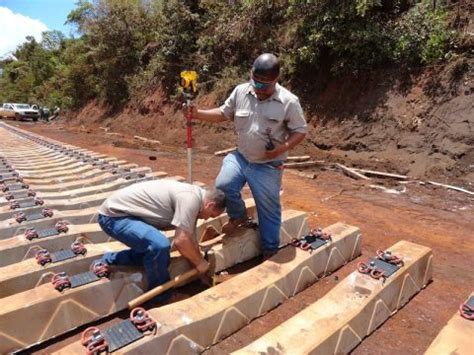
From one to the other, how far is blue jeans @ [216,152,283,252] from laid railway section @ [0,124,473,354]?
0.70 feet

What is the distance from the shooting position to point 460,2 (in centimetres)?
882

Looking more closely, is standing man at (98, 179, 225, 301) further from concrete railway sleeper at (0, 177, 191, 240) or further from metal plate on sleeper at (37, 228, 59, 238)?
concrete railway sleeper at (0, 177, 191, 240)

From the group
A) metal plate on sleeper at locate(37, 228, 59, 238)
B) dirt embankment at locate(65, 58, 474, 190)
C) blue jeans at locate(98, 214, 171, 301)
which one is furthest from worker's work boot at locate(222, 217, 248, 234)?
dirt embankment at locate(65, 58, 474, 190)

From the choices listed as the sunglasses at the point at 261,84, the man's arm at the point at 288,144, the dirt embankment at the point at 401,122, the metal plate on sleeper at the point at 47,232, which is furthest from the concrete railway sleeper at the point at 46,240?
the dirt embankment at the point at 401,122

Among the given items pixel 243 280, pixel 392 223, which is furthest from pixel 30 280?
pixel 392 223

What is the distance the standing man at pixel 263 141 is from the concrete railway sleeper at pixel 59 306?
1.13 meters

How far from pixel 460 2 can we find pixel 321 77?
3.40 metres

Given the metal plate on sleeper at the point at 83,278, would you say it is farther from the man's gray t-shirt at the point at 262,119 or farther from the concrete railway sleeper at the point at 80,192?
the concrete railway sleeper at the point at 80,192

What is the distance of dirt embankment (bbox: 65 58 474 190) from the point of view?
24.5 feet

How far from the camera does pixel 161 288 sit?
298cm

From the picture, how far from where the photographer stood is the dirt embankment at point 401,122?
295 inches

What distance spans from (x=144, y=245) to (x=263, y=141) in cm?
126

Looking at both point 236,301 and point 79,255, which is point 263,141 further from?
point 79,255

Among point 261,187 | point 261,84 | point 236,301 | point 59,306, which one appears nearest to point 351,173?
point 261,187
